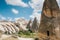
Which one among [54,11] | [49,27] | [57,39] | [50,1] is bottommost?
[57,39]

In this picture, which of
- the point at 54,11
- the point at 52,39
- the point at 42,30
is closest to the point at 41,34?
the point at 42,30

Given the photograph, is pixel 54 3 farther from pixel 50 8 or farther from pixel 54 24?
pixel 54 24

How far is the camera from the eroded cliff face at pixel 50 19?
67.0 feet

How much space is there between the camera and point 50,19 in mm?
21078

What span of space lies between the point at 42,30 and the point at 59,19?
9.42 feet

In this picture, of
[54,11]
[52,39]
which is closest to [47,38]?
[52,39]

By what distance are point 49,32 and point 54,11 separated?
290 cm

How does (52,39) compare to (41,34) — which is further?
(41,34)

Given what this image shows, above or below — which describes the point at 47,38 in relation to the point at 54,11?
below

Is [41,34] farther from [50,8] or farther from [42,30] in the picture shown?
[50,8]

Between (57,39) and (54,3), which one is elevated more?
(54,3)

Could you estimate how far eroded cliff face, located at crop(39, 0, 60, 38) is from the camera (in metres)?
20.4

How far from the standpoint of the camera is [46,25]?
21359 millimetres

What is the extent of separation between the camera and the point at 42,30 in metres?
21.7
